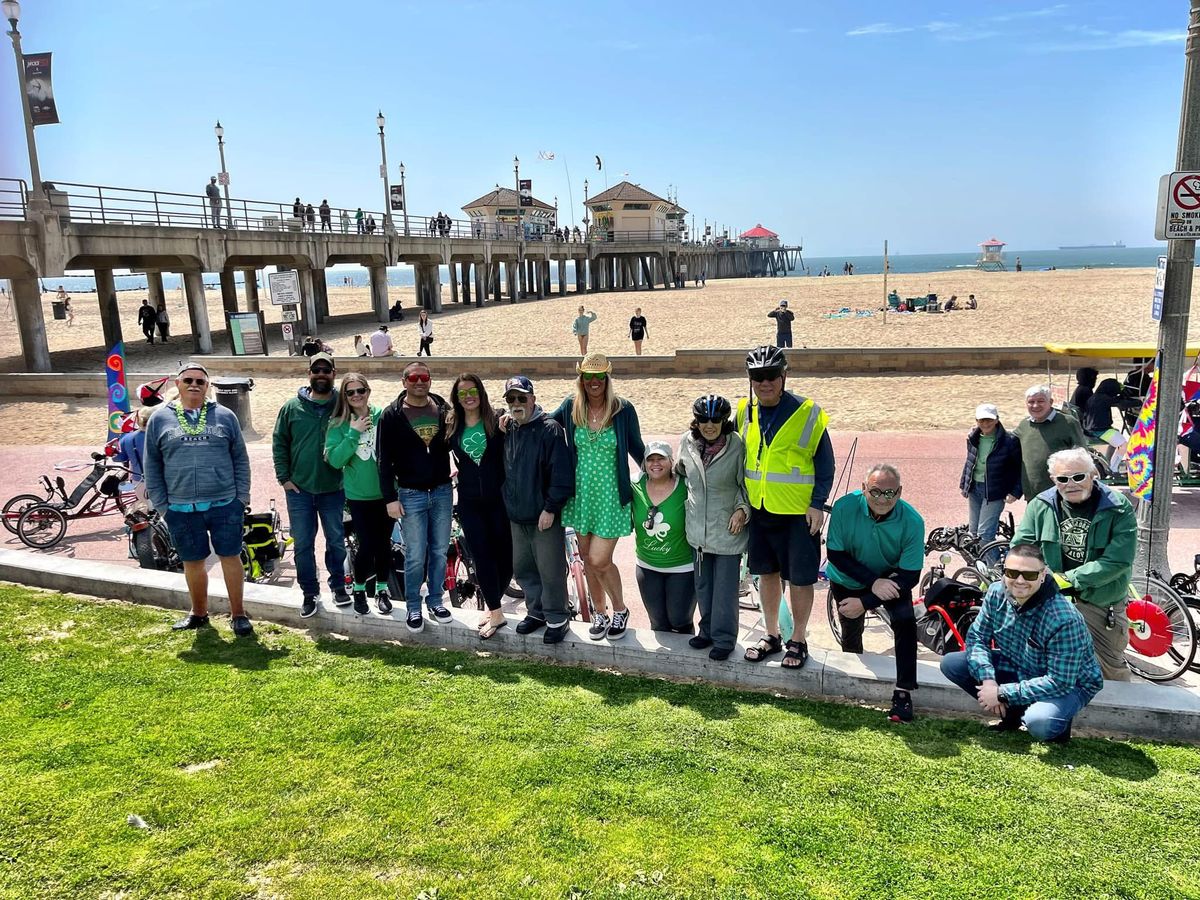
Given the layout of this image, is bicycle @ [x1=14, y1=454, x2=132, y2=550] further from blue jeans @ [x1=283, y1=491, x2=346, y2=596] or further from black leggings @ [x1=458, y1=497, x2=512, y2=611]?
black leggings @ [x1=458, y1=497, x2=512, y2=611]

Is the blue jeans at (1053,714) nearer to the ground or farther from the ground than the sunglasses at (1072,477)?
nearer to the ground

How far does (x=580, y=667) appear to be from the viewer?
5059 mm

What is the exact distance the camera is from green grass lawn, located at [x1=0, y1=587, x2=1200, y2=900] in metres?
3.04

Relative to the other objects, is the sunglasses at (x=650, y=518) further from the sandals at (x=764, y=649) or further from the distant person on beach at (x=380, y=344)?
the distant person on beach at (x=380, y=344)

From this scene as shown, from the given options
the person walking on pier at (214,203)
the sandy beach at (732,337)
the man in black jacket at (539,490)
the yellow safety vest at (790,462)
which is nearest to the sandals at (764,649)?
the yellow safety vest at (790,462)

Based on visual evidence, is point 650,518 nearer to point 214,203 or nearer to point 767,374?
point 767,374

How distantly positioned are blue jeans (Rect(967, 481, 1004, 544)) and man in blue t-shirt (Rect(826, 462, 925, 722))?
2.58 m

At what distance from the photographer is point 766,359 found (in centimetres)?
461

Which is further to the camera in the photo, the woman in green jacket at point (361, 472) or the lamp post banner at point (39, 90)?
the lamp post banner at point (39, 90)

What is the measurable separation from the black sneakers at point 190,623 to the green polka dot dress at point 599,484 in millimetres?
2715

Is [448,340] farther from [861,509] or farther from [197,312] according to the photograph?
A: [861,509]

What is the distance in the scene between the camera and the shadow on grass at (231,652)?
5.00m

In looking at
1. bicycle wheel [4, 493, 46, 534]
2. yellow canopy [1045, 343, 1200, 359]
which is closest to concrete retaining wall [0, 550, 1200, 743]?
bicycle wheel [4, 493, 46, 534]

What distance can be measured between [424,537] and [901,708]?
2.99 meters
